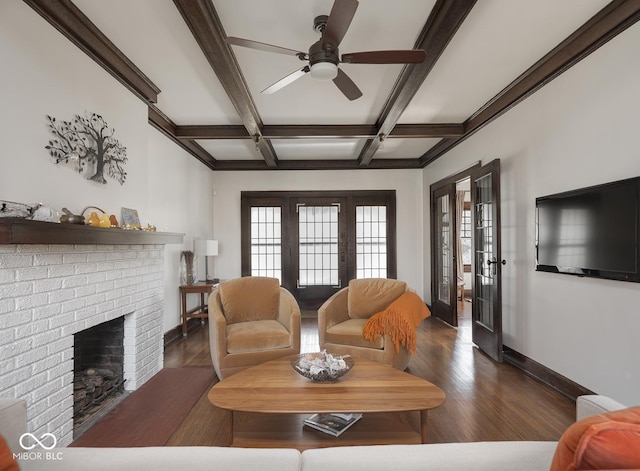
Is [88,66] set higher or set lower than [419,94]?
lower

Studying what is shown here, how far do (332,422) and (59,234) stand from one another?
1.91 metres

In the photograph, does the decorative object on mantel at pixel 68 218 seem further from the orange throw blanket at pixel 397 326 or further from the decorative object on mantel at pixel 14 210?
the orange throw blanket at pixel 397 326

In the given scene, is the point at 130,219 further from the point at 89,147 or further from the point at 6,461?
the point at 6,461

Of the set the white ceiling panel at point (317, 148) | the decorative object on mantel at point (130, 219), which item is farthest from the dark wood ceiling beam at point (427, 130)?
the decorative object on mantel at point (130, 219)

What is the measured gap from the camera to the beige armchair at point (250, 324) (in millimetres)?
3067

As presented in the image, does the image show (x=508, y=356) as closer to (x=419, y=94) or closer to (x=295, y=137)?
(x=419, y=94)

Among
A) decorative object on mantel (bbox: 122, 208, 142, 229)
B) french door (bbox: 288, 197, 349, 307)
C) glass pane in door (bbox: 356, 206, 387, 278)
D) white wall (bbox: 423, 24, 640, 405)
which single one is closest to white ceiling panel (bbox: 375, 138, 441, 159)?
glass pane in door (bbox: 356, 206, 387, 278)

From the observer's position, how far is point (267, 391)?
210 cm

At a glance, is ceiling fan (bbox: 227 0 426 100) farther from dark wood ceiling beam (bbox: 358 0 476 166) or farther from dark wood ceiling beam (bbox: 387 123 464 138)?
dark wood ceiling beam (bbox: 387 123 464 138)

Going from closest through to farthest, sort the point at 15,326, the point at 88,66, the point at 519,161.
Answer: the point at 15,326 → the point at 88,66 → the point at 519,161

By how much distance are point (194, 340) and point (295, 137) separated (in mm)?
2925

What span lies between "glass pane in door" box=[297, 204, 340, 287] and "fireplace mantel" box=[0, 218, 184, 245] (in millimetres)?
3828

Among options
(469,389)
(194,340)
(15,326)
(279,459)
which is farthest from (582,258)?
(194,340)

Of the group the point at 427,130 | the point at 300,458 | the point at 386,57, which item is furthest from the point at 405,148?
the point at 300,458
